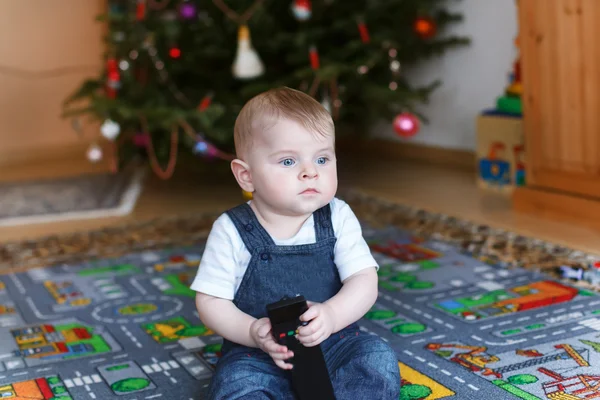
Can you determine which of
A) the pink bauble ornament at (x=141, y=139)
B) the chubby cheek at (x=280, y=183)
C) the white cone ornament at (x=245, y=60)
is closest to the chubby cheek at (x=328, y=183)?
the chubby cheek at (x=280, y=183)

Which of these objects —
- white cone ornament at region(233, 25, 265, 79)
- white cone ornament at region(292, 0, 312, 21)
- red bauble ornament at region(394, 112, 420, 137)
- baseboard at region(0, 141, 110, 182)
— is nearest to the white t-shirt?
red bauble ornament at region(394, 112, 420, 137)

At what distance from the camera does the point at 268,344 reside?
102 centimetres

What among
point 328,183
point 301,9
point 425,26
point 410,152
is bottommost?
point 410,152

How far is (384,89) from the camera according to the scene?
270 centimetres

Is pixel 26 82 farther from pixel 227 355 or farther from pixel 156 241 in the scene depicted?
pixel 227 355

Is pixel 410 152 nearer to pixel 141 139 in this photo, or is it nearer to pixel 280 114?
pixel 141 139

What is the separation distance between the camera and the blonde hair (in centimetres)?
109

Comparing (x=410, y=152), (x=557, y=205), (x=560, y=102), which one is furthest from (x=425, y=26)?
(x=557, y=205)

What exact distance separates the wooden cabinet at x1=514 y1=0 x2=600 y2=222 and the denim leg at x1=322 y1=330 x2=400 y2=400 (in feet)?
3.91

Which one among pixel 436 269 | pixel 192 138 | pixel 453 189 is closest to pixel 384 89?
pixel 453 189

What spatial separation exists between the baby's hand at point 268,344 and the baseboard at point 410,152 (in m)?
2.09

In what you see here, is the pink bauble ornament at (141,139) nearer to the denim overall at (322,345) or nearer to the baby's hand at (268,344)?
the denim overall at (322,345)

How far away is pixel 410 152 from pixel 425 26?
0.65m

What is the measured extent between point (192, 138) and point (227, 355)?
4.99 ft
